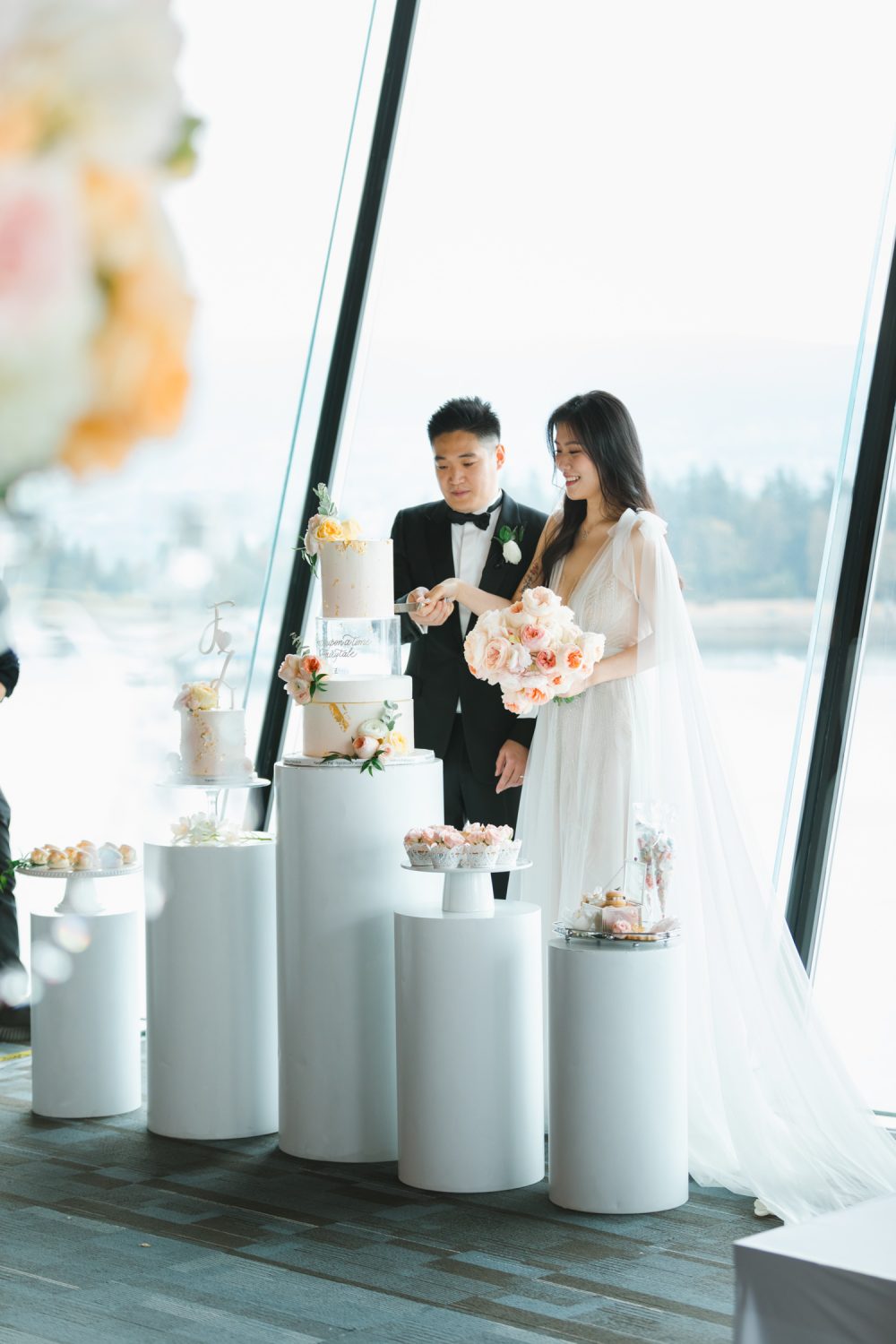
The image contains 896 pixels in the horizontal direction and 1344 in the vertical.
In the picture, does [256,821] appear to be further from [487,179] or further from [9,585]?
[9,585]

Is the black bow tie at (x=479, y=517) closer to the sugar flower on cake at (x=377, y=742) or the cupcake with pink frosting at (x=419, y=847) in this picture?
the sugar flower on cake at (x=377, y=742)

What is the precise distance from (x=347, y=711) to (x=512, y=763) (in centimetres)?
67

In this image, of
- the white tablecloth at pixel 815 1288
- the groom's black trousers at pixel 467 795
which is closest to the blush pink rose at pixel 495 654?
the groom's black trousers at pixel 467 795

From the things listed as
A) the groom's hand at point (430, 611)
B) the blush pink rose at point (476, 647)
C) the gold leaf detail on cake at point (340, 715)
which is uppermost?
the groom's hand at point (430, 611)

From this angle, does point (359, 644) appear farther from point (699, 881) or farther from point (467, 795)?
point (699, 881)

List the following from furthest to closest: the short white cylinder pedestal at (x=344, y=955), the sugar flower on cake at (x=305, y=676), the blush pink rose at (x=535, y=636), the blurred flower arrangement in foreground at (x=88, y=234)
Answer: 1. the sugar flower on cake at (x=305, y=676)
2. the short white cylinder pedestal at (x=344, y=955)
3. the blush pink rose at (x=535, y=636)
4. the blurred flower arrangement in foreground at (x=88, y=234)

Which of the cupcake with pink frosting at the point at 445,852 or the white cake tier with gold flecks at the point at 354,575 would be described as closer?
the cupcake with pink frosting at the point at 445,852

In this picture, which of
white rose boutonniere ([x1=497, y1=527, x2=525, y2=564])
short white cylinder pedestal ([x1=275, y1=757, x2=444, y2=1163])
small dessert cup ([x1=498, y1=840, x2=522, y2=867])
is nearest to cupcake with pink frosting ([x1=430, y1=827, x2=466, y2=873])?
small dessert cup ([x1=498, y1=840, x2=522, y2=867])

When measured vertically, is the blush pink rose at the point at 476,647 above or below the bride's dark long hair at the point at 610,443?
below

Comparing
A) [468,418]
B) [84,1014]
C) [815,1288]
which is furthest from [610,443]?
[815,1288]

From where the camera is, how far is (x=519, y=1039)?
3457 millimetres

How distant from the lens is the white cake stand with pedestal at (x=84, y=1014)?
4082 mm

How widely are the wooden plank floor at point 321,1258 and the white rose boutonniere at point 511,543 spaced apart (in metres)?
1.67

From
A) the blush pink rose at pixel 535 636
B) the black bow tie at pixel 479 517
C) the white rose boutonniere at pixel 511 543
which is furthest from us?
the black bow tie at pixel 479 517
